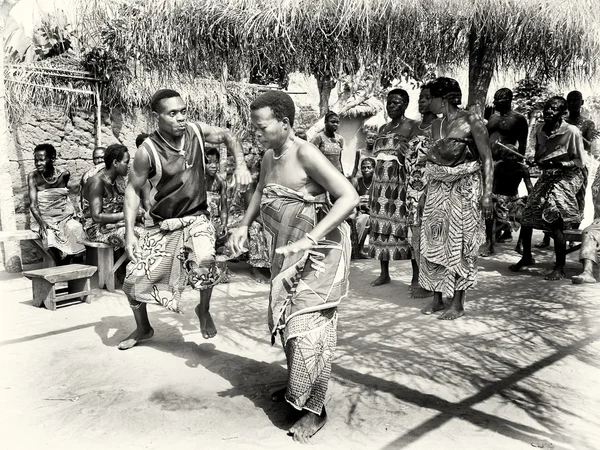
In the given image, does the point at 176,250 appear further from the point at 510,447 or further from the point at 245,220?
the point at 510,447

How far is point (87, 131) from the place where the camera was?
8297 millimetres

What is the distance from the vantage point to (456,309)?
4969mm

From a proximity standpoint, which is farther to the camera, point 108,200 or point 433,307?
point 108,200

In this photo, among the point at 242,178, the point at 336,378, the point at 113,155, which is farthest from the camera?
the point at 113,155

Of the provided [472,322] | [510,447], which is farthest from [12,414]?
[472,322]

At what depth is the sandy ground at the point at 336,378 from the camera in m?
2.92

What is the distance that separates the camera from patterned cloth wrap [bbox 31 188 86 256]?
655 cm

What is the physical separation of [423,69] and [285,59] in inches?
88.7

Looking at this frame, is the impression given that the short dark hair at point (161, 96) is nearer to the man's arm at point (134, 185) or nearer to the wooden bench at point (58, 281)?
the man's arm at point (134, 185)

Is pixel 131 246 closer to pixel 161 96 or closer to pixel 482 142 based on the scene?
pixel 161 96

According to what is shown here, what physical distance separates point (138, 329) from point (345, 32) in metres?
4.07

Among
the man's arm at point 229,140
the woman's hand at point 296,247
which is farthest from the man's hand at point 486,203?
the woman's hand at point 296,247

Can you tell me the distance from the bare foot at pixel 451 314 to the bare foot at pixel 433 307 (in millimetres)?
155

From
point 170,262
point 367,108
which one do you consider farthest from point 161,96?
point 367,108
